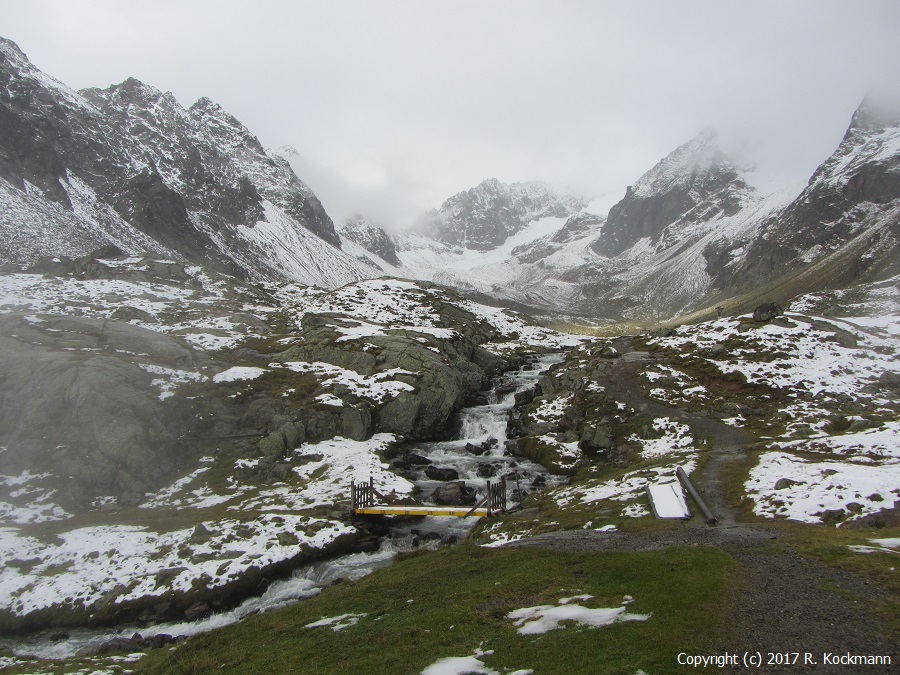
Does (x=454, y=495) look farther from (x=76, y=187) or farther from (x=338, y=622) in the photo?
(x=76, y=187)

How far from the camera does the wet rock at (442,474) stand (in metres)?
43.7

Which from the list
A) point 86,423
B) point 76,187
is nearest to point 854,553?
point 86,423

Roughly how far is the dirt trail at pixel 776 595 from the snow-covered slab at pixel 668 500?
0.91 meters

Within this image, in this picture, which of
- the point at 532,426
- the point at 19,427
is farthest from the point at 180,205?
the point at 532,426

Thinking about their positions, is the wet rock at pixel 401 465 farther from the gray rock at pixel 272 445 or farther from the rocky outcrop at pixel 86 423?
the rocky outcrop at pixel 86 423

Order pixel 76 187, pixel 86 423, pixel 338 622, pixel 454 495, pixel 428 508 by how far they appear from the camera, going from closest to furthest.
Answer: pixel 338 622
pixel 428 508
pixel 454 495
pixel 86 423
pixel 76 187

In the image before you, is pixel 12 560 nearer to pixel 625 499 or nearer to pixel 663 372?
pixel 625 499

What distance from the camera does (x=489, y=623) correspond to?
46.1ft

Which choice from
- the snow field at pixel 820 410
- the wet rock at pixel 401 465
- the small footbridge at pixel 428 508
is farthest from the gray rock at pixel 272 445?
the snow field at pixel 820 410

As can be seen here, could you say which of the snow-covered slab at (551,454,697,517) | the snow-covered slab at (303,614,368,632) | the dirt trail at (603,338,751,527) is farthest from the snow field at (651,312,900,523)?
the snow-covered slab at (303,614,368,632)

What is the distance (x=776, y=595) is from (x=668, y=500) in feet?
47.1

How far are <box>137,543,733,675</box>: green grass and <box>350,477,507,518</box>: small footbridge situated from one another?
37.9ft

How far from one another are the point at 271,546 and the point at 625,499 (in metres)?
21.6

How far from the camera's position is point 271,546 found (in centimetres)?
2867
